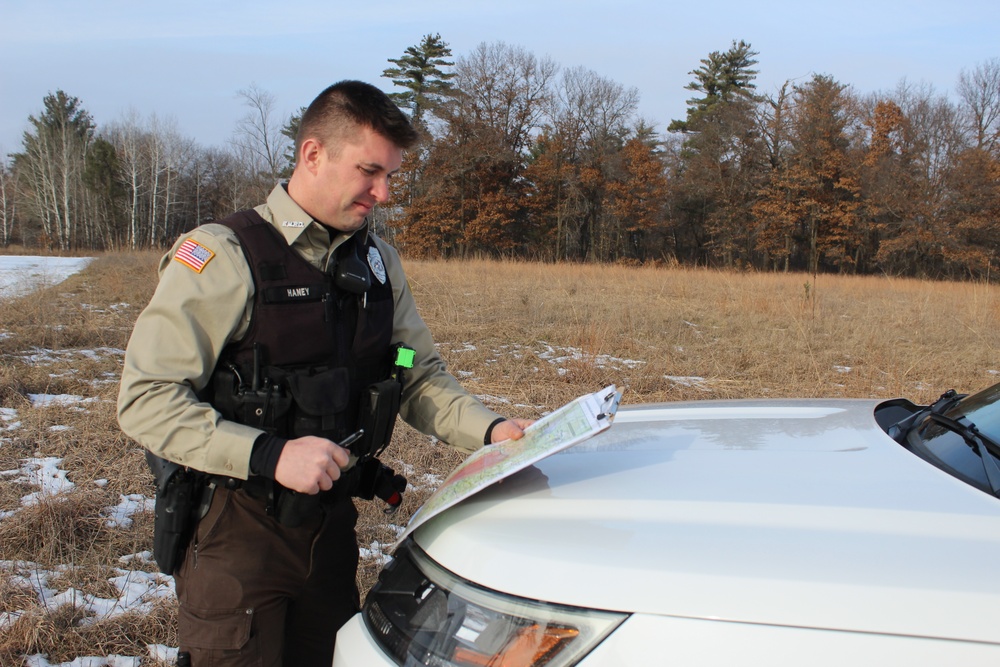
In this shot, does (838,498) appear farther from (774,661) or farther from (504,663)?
(504,663)

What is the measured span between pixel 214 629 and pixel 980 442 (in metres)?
1.80

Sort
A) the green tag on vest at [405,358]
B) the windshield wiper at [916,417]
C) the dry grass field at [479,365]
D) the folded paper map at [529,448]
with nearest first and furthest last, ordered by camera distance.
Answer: the folded paper map at [529,448], the windshield wiper at [916,417], the green tag on vest at [405,358], the dry grass field at [479,365]

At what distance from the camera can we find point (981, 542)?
3.43ft

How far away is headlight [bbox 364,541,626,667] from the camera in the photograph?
1058mm

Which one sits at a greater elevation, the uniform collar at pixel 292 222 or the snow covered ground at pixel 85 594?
the uniform collar at pixel 292 222

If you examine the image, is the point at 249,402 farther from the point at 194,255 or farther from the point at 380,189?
the point at 380,189

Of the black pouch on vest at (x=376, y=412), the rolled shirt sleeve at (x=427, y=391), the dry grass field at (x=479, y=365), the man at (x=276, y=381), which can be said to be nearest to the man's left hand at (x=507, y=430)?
the man at (x=276, y=381)

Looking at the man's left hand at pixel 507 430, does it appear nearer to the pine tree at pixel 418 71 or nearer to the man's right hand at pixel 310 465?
the man's right hand at pixel 310 465

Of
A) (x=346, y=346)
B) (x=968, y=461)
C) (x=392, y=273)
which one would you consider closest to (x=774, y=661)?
(x=968, y=461)

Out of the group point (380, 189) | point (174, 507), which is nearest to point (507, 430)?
point (380, 189)

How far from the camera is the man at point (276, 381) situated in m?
1.49

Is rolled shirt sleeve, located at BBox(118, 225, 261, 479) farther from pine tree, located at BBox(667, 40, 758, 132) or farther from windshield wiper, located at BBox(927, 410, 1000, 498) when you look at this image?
pine tree, located at BBox(667, 40, 758, 132)

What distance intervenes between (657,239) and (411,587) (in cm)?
4083

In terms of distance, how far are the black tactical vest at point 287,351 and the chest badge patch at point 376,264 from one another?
0.12m
